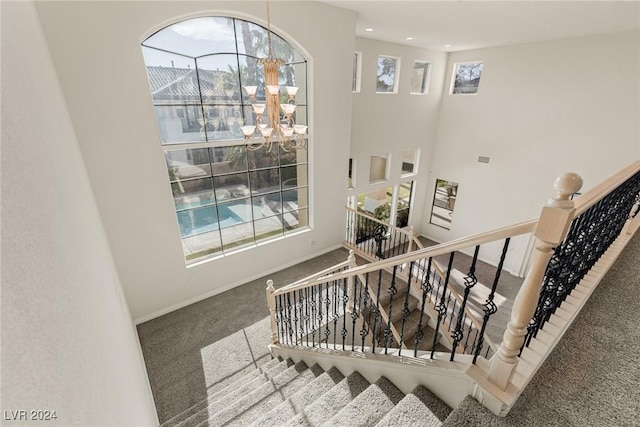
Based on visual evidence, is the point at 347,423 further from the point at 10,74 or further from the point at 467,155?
the point at 467,155

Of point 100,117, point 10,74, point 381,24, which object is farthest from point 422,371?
point 381,24

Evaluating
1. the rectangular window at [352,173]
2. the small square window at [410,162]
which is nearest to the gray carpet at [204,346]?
the rectangular window at [352,173]

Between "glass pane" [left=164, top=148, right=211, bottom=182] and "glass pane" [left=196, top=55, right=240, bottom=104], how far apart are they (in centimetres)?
77

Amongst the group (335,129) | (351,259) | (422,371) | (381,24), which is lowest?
(351,259)

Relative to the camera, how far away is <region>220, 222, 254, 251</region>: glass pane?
16.4 ft

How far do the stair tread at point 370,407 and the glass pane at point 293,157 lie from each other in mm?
4009

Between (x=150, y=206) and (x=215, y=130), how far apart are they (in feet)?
4.77

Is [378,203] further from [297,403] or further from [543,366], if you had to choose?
[543,366]

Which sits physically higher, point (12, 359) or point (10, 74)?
point (10, 74)

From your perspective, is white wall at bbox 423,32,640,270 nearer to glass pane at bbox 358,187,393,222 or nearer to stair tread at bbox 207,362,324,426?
glass pane at bbox 358,187,393,222

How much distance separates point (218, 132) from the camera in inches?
174

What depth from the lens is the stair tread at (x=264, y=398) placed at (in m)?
2.73

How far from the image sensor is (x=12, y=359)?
459 millimetres

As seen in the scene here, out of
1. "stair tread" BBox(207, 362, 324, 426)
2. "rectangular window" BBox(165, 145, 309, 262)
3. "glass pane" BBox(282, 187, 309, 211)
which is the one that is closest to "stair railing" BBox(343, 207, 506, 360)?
"glass pane" BBox(282, 187, 309, 211)
